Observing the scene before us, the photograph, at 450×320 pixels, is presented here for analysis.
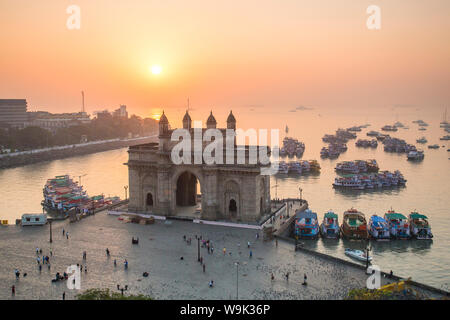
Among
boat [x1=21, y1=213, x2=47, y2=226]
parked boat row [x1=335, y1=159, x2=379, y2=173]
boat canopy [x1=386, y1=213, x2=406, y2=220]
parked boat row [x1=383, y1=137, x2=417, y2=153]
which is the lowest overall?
boat canopy [x1=386, y1=213, x2=406, y2=220]

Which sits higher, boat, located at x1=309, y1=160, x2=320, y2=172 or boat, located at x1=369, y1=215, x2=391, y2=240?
boat, located at x1=309, y1=160, x2=320, y2=172

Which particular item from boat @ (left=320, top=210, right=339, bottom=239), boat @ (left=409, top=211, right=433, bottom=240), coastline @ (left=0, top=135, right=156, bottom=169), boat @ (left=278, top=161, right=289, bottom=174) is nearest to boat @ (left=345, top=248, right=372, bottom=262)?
boat @ (left=320, top=210, right=339, bottom=239)

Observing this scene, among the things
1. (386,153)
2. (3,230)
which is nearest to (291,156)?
(386,153)

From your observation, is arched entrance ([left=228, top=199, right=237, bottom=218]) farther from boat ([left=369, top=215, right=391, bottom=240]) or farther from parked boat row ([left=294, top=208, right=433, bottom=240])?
boat ([left=369, top=215, right=391, bottom=240])

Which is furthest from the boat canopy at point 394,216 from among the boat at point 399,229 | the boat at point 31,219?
the boat at point 31,219

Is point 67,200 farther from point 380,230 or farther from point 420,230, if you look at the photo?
point 420,230

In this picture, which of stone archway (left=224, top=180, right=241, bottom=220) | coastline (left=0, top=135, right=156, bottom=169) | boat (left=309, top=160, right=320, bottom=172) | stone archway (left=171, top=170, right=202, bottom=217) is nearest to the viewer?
stone archway (left=224, top=180, right=241, bottom=220)
